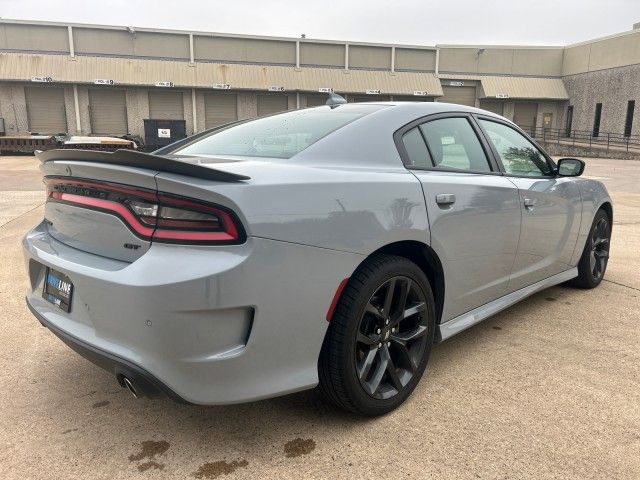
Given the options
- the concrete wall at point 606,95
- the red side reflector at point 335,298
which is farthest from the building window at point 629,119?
the red side reflector at point 335,298

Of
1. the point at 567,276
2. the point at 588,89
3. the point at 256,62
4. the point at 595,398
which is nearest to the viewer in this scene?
the point at 595,398

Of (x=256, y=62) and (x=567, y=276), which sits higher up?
(x=256, y=62)

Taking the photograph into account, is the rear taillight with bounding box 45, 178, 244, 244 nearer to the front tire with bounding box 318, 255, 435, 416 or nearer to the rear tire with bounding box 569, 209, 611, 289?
the front tire with bounding box 318, 255, 435, 416

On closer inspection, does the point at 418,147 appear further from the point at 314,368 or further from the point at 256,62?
the point at 256,62

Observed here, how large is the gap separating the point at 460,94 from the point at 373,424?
41378 millimetres

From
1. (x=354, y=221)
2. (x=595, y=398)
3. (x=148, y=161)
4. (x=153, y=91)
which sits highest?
(x=153, y=91)

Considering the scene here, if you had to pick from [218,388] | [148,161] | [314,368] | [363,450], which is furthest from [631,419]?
[148,161]

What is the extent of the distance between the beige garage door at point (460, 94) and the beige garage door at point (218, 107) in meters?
16.3

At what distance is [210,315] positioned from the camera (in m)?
1.85

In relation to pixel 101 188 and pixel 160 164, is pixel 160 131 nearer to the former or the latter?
pixel 101 188

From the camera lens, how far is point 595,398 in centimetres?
265

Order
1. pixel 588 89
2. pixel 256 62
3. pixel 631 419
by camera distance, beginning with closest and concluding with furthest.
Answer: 1. pixel 631 419
2. pixel 256 62
3. pixel 588 89

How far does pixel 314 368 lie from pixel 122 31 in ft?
114

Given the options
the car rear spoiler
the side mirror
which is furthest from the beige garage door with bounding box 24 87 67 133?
the car rear spoiler
